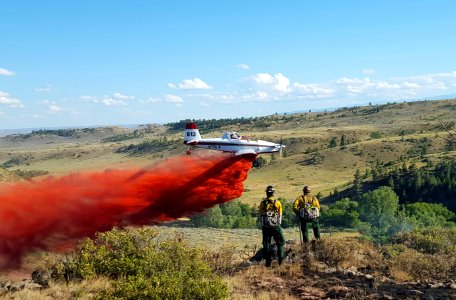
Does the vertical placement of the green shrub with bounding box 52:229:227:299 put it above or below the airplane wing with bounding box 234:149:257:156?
below

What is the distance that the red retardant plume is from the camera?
19109mm

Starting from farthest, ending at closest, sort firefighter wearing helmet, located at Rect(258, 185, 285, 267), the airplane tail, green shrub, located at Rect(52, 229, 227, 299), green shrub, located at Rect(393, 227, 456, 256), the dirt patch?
the airplane tail, green shrub, located at Rect(393, 227, 456, 256), firefighter wearing helmet, located at Rect(258, 185, 285, 267), the dirt patch, green shrub, located at Rect(52, 229, 227, 299)

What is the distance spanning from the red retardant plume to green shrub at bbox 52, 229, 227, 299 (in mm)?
4195

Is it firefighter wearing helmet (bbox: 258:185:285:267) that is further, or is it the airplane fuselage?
the airplane fuselage

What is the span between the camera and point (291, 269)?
17250mm

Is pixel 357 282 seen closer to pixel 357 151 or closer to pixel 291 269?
pixel 291 269

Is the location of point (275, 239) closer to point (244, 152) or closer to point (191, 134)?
point (244, 152)

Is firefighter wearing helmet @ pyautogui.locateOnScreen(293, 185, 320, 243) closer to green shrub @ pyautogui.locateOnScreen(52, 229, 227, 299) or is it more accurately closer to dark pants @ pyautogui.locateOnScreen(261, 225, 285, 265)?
dark pants @ pyautogui.locateOnScreen(261, 225, 285, 265)

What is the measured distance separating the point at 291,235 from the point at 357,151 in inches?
4108

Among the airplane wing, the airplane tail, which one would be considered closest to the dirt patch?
the airplane wing

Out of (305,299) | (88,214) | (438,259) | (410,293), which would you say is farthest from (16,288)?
(438,259)

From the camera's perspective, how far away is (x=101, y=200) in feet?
73.7

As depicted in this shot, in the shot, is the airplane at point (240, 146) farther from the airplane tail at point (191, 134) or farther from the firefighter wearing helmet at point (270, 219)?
the firefighter wearing helmet at point (270, 219)

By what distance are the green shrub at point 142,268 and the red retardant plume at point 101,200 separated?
4195mm
